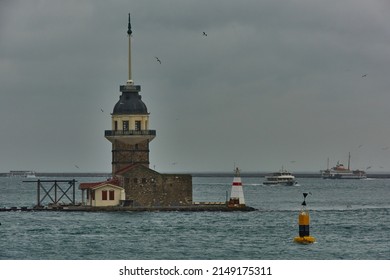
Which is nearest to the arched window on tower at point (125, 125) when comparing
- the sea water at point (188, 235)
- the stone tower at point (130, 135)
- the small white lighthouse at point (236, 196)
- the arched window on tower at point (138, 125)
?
the stone tower at point (130, 135)

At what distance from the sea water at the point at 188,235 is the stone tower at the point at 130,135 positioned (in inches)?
282

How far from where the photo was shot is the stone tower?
299 ft

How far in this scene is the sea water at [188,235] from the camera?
58.9m

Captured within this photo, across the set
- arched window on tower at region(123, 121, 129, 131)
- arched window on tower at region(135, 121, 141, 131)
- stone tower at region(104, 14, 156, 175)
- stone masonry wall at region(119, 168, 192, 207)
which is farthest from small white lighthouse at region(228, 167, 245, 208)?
arched window on tower at region(123, 121, 129, 131)

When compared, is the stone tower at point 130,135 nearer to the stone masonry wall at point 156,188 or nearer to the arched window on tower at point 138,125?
the arched window on tower at point 138,125

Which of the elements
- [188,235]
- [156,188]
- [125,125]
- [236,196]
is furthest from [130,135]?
[188,235]

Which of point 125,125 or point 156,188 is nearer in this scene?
point 156,188

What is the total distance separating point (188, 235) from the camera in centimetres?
6838

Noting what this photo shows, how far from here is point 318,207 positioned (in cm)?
10256

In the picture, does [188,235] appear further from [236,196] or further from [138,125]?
[138,125]

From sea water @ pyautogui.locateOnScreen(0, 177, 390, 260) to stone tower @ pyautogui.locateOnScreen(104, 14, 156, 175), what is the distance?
717cm

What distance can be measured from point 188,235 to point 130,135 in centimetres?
2361
